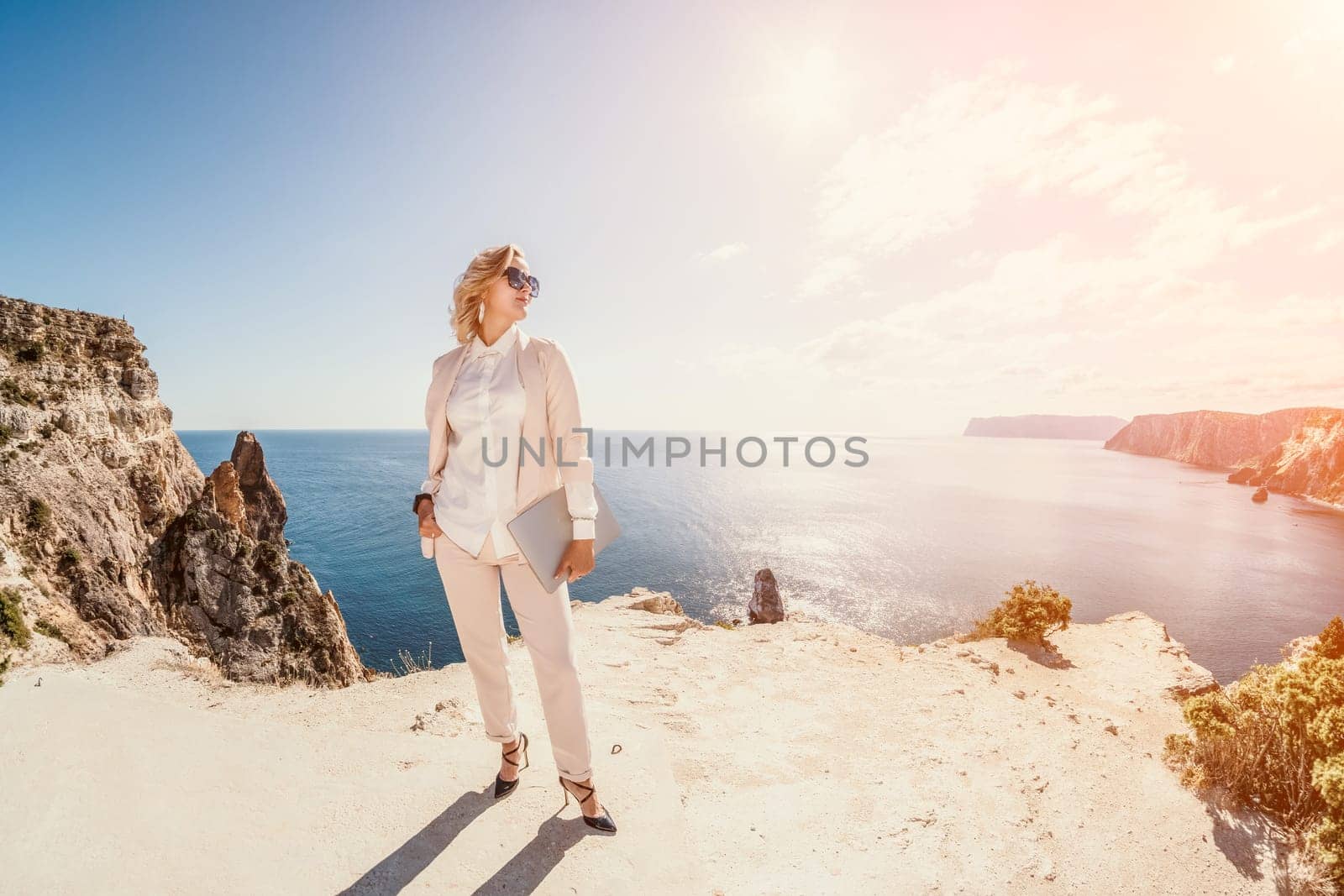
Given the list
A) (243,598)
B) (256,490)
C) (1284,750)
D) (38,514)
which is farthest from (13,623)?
(256,490)

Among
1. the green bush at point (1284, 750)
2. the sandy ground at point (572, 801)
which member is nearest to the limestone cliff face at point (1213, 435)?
the green bush at point (1284, 750)

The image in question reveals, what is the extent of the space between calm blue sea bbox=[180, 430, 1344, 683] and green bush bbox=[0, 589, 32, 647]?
829 inches

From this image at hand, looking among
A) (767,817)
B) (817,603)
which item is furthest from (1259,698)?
(817,603)

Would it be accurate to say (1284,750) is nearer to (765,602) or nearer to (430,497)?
(430,497)

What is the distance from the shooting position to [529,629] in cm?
272

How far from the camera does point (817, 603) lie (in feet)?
133

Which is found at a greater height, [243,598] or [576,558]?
[576,558]

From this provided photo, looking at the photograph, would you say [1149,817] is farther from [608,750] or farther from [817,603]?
[817,603]

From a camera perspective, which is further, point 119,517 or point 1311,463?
point 1311,463

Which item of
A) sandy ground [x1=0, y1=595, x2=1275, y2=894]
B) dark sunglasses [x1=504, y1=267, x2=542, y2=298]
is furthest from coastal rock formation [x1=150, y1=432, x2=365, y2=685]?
dark sunglasses [x1=504, y1=267, x2=542, y2=298]

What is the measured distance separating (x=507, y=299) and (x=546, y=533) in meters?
1.33

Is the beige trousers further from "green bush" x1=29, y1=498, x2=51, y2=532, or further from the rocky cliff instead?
"green bush" x1=29, y1=498, x2=51, y2=532

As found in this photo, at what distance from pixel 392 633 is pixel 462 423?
3901 centimetres

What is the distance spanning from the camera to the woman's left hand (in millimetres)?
2668
